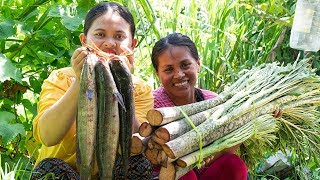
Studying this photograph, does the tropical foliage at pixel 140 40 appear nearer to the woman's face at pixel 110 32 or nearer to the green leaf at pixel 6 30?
the green leaf at pixel 6 30

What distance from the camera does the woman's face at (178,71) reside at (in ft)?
11.1

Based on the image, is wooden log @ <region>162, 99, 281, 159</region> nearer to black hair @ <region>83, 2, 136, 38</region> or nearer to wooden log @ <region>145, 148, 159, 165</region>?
wooden log @ <region>145, 148, 159, 165</region>

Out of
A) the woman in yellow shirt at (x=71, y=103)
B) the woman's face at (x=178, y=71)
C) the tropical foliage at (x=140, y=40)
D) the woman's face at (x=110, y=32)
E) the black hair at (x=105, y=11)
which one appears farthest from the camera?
the tropical foliage at (x=140, y=40)

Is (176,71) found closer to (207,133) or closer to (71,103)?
(207,133)

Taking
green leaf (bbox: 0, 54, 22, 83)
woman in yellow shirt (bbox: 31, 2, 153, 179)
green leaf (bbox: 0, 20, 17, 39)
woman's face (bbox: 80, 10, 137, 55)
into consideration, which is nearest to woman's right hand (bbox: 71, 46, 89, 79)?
woman in yellow shirt (bbox: 31, 2, 153, 179)

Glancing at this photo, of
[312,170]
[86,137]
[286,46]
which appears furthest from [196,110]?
[286,46]

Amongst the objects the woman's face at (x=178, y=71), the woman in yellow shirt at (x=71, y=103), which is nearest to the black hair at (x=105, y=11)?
the woman in yellow shirt at (x=71, y=103)

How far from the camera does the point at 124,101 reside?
240cm

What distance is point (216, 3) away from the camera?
4965 millimetres

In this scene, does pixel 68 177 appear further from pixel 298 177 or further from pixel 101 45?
pixel 298 177

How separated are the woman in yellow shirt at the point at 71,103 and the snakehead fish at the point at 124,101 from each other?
75 millimetres

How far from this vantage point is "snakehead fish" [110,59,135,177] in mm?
2334

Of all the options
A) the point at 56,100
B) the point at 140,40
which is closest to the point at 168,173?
the point at 56,100

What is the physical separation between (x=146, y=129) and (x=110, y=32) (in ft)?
1.75
